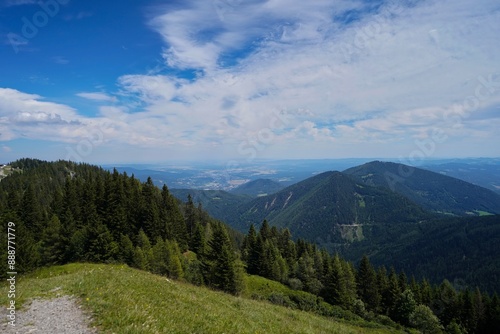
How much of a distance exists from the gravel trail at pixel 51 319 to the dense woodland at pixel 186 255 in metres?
36.4

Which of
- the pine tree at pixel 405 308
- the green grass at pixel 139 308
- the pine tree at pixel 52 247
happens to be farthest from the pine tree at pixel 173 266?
the pine tree at pixel 405 308

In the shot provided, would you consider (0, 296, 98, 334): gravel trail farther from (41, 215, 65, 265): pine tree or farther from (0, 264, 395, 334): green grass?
(41, 215, 65, 265): pine tree

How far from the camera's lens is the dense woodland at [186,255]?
172 feet

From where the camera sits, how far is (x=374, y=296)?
3000 inches

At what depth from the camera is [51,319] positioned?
38.4 feet

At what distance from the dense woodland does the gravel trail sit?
36.4 metres

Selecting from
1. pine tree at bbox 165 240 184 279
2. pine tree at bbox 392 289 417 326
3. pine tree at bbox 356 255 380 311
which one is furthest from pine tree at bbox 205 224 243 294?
pine tree at bbox 356 255 380 311

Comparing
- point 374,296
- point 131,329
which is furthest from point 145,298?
point 374,296

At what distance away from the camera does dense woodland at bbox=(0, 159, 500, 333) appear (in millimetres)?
52344

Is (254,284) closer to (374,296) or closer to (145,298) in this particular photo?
(374,296)

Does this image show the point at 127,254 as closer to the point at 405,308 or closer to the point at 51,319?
the point at 51,319

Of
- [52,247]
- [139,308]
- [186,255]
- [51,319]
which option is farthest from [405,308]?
[52,247]

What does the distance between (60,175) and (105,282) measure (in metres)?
176

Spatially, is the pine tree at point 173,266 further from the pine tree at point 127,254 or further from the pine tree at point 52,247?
the pine tree at point 52,247
